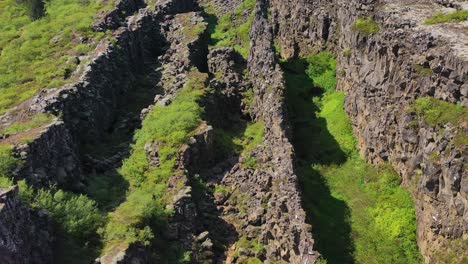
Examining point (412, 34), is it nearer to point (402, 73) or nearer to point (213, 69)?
point (402, 73)

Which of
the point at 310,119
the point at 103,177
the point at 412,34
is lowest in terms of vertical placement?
the point at 310,119

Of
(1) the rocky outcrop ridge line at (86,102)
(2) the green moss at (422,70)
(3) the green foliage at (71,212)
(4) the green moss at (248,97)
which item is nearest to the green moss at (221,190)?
(1) the rocky outcrop ridge line at (86,102)

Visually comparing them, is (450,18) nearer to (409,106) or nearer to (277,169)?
(409,106)

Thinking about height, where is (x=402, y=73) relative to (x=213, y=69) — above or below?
above

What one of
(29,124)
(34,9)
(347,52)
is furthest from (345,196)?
(34,9)

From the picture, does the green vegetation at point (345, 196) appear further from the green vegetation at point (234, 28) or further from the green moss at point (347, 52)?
the green vegetation at point (234, 28)

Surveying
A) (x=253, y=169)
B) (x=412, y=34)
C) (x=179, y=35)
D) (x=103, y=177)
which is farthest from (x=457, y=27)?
(x=179, y=35)
